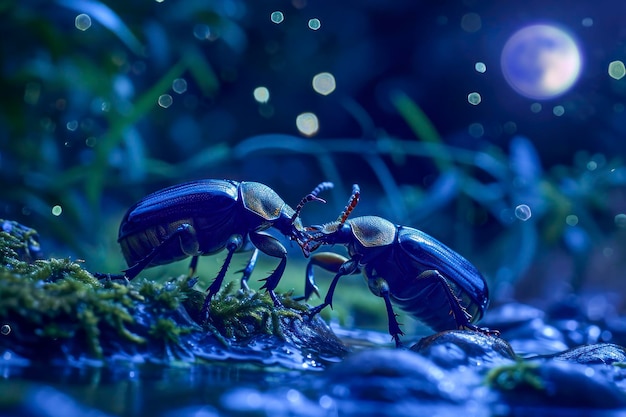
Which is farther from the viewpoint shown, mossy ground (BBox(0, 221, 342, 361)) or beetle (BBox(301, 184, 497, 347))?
beetle (BBox(301, 184, 497, 347))

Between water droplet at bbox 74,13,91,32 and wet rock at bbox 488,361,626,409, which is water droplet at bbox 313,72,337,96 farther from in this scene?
wet rock at bbox 488,361,626,409

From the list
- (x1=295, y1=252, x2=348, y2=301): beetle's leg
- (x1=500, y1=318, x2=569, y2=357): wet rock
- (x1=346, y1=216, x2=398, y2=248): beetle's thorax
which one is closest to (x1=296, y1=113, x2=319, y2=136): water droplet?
(x1=500, y1=318, x2=569, y2=357): wet rock

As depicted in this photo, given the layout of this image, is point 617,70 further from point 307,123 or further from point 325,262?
point 325,262

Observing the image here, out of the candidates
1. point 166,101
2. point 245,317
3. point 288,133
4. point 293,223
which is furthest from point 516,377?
point 166,101

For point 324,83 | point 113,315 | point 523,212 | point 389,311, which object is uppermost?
point 324,83

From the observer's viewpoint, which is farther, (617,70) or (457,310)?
(617,70)

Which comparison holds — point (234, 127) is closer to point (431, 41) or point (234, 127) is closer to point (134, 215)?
point (431, 41)
